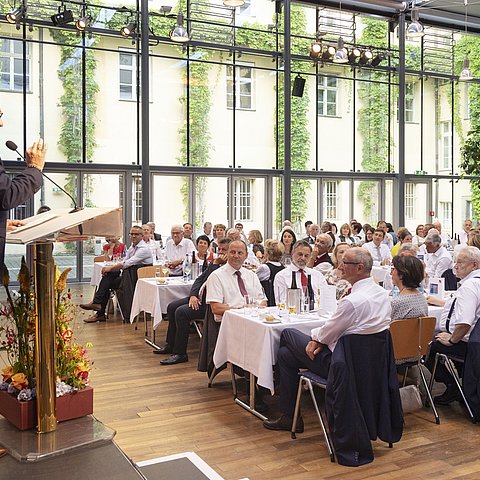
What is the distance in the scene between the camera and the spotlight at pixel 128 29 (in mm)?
14466

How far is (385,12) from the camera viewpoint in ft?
58.9

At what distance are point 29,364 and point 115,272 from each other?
272 inches

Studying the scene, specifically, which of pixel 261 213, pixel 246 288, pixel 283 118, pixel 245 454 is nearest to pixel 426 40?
pixel 283 118

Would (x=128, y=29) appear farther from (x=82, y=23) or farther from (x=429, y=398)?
(x=429, y=398)

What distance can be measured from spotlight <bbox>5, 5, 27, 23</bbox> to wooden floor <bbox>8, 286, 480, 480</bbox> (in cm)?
999

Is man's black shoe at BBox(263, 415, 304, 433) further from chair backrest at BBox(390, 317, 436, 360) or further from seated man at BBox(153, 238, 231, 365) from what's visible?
seated man at BBox(153, 238, 231, 365)

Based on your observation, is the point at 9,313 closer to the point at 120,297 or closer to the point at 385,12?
the point at 120,297

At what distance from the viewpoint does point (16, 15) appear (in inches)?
527

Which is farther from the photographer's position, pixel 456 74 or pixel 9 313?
pixel 456 74

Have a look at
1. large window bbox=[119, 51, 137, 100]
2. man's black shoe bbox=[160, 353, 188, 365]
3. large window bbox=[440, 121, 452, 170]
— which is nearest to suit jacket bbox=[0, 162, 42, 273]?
man's black shoe bbox=[160, 353, 188, 365]

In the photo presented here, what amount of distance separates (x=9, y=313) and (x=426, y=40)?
18847 mm

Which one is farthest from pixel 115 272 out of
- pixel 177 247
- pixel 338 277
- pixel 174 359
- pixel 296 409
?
pixel 296 409

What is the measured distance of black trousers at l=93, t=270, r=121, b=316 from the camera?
942 centimetres

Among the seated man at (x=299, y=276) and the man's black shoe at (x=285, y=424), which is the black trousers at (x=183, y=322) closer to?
the seated man at (x=299, y=276)
